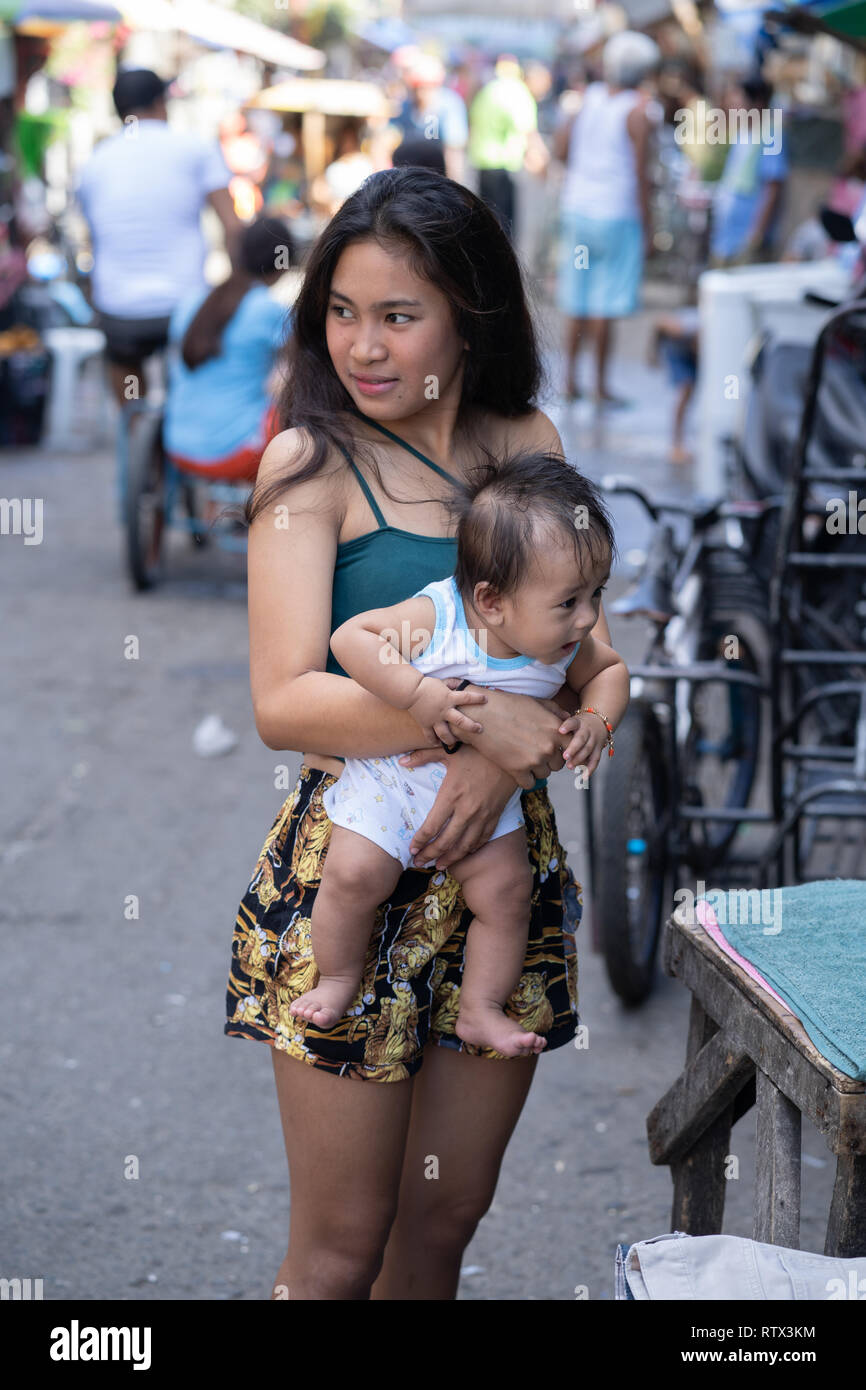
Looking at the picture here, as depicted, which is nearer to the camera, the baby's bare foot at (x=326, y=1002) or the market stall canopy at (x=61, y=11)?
the baby's bare foot at (x=326, y=1002)

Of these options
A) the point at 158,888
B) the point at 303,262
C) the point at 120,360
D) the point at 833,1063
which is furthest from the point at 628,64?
the point at 833,1063

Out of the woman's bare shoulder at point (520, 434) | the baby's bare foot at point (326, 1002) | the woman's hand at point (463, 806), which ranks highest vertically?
the woman's bare shoulder at point (520, 434)

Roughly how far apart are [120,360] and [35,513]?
5.49ft

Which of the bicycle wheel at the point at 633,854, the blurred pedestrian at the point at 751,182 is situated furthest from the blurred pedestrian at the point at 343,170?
the bicycle wheel at the point at 633,854

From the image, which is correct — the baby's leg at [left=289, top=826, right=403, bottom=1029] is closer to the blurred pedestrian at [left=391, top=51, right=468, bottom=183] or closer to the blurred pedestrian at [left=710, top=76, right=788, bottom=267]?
the blurred pedestrian at [left=710, top=76, right=788, bottom=267]

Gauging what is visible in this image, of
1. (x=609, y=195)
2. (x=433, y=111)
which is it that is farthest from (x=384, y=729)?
(x=433, y=111)

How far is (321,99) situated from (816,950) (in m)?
21.7

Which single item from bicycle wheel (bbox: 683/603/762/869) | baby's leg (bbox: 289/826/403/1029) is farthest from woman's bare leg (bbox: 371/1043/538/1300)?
bicycle wheel (bbox: 683/603/762/869)

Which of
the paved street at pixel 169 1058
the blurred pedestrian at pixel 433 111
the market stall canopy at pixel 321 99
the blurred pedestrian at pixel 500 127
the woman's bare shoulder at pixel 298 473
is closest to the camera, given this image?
the woman's bare shoulder at pixel 298 473

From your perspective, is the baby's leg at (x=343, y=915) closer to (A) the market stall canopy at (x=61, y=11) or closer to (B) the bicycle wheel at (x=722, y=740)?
(B) the bicycle wheel at (x=722, y=740)

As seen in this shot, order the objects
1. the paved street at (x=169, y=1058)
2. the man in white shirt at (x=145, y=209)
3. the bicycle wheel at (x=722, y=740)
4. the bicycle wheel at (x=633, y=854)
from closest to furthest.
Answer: the paved street at (x=169, y=1058)
the bicycle wheel at (x=633, y=854)
the bicycle wheel at (x=722, y=740)
the man in white shirt at (x=145, y=209)

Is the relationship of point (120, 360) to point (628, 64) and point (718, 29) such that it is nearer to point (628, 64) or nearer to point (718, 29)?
point (628, 64)

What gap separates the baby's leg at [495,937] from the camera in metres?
2.08

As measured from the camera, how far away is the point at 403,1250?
91.4 inches
